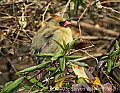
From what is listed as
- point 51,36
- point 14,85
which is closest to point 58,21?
point 51,36

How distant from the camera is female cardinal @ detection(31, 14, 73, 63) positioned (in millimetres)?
2129

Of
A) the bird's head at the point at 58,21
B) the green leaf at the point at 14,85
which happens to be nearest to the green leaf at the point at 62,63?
the green leaf at the point at 14,85

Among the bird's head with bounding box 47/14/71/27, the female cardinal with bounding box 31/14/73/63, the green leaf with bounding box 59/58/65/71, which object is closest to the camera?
the green leaf with bounding box 59/58/65/71

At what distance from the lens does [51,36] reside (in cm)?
224

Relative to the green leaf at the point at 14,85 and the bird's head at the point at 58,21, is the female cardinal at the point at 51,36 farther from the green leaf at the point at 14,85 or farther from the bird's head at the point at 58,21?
the green leaf at the point at 14,85

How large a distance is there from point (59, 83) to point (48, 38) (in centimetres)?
90

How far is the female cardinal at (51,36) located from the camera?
2129mm

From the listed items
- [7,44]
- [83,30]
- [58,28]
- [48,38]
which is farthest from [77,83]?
[83,30]

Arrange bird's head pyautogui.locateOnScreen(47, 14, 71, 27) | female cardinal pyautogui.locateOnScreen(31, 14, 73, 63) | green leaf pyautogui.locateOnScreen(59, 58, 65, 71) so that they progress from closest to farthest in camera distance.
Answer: green leaf pyautogui.locateOnScreen(59, 58, 65, 71)
female cardinal pyautogui.locateOnScreen(31, 14, 73, 63)
bird's head pyautogui.locateOnScreen(47, 14, 71, 27)

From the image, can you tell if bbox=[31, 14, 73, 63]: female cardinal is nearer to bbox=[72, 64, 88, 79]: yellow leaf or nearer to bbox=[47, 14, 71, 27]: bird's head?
bbox=[47, 14, 71, 27]: bird's head

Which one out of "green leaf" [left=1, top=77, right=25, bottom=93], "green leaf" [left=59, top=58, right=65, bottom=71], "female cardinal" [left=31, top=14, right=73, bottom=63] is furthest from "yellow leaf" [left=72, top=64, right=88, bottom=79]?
"female cardinal" [left=31, top=14, right=73, bottom=63]

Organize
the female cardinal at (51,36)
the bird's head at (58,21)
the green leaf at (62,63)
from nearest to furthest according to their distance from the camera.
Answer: the green leaf at (62,63) → the female cardinal at (51,36) → the bird's head at (58,21)

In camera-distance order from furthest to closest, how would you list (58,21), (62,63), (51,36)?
1. (58,21)
2. (51,36)
3. (62,63)

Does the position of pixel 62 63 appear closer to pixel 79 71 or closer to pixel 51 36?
pixel 79 71
